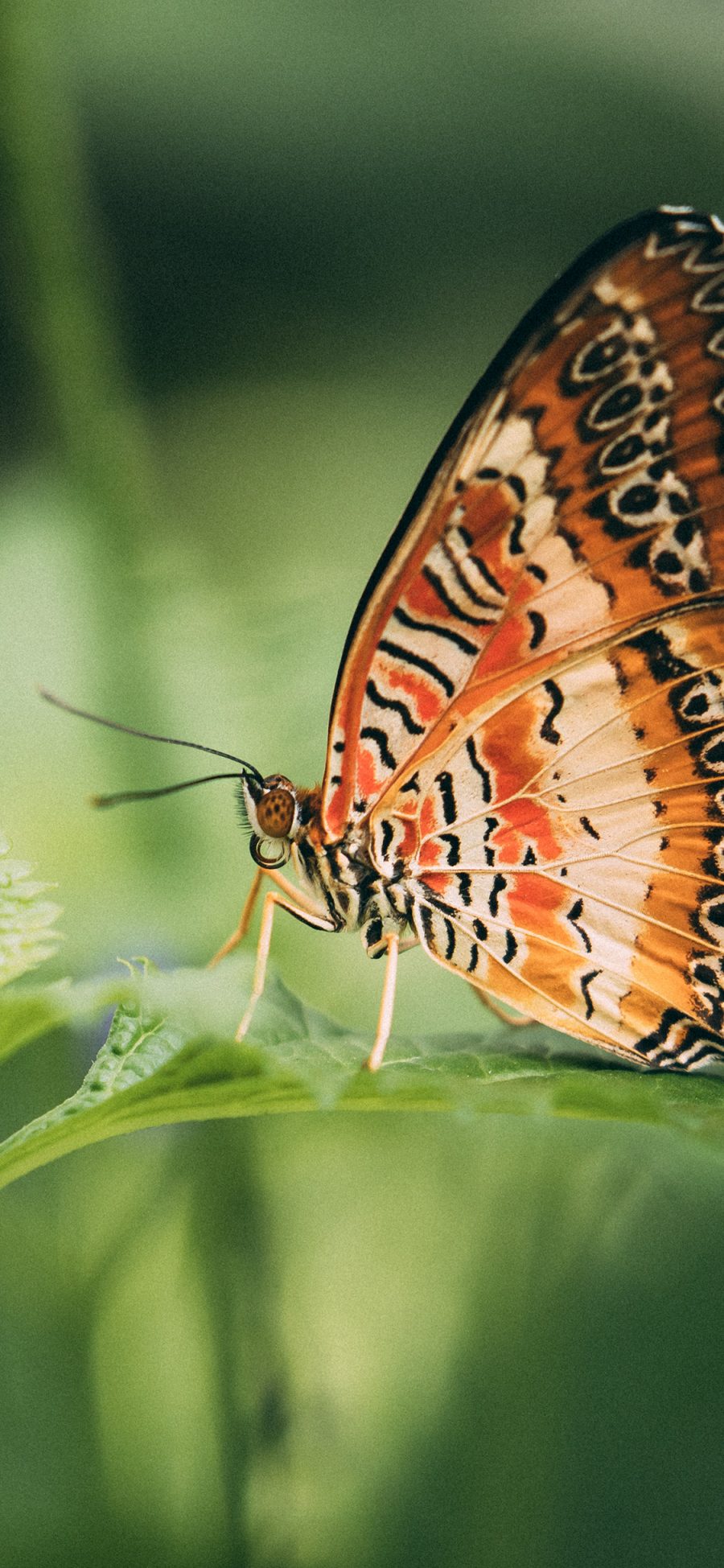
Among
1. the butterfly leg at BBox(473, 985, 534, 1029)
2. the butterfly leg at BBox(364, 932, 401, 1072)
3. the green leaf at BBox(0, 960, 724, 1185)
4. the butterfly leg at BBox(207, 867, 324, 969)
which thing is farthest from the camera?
the butterfly leg at BBox(473, 985, 534, 1029)

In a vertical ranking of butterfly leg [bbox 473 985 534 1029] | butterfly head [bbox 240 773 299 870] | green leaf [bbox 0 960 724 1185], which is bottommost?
butterfly leg [bbox 473 985 534 1029]

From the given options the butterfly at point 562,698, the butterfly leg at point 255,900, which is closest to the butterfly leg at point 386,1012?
the butterfly at point 562,698

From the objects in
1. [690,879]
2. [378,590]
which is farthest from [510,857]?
[378,590]

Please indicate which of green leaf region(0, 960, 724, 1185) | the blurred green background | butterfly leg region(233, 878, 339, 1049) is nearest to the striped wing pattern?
butterfly leg region(233, 878, 339, 1049)

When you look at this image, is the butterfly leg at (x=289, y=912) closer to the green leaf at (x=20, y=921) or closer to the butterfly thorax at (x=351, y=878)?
the butterfly thorax at (x=351, y=878)

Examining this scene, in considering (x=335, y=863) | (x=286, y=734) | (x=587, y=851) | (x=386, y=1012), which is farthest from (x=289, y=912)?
(x=286, y=734)

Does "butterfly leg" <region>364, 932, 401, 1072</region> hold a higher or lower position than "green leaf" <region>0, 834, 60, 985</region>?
lower

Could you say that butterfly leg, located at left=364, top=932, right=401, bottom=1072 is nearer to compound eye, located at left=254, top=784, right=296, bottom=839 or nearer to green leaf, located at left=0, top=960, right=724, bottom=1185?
green leaf, located at left=0, top=960, right=724, bottom=1185

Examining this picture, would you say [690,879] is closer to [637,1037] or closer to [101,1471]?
[637,1037]

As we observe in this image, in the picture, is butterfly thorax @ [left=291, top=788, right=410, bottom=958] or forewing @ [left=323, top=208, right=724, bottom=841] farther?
butterfly thorax @ [left=291, top=788, right=410, bottom=958]
